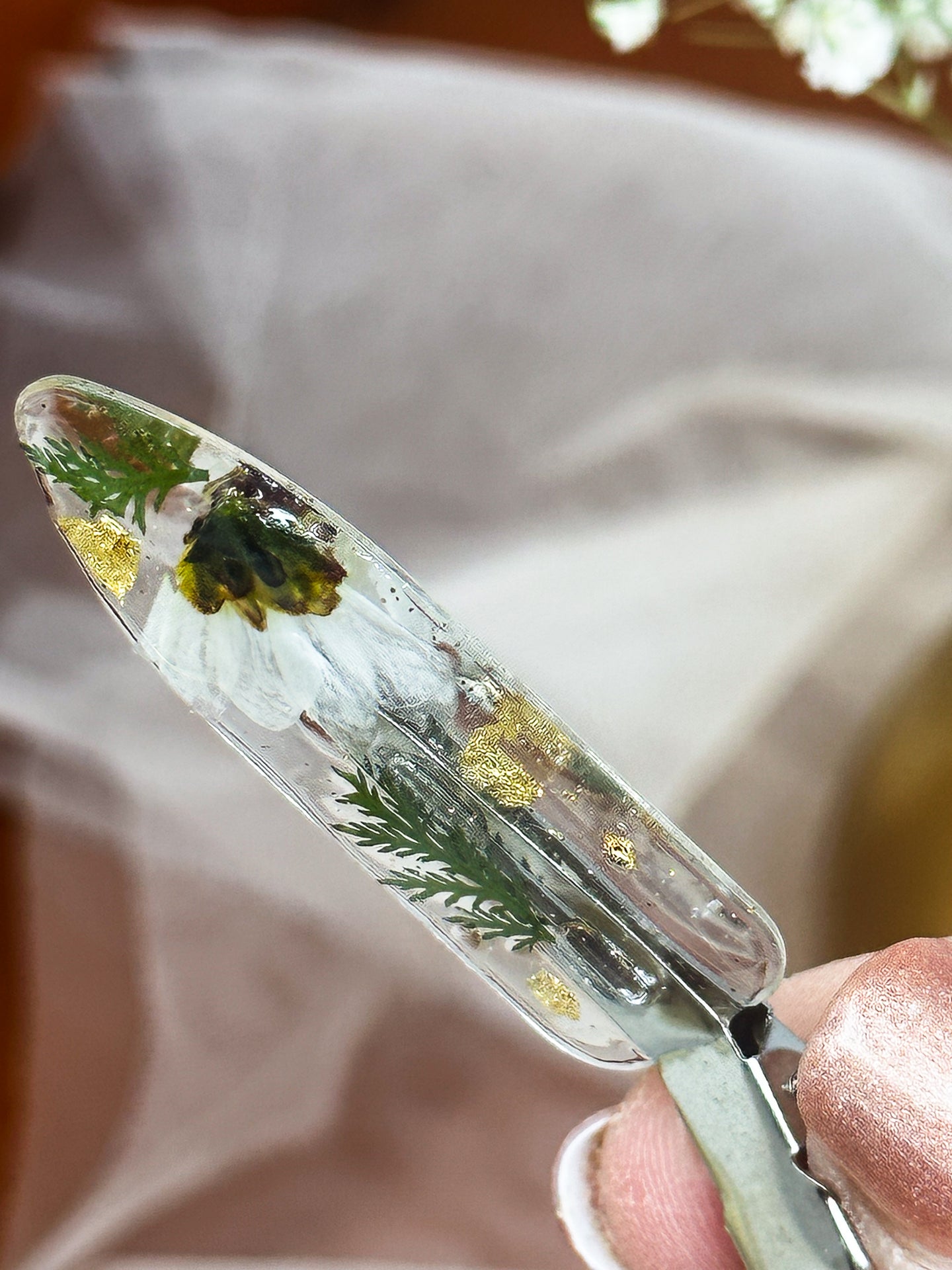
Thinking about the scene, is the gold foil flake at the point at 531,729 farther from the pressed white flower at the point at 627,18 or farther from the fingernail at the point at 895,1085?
the pressed white flower at the point at 627,18

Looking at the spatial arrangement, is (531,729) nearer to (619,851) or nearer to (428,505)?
(619,851)

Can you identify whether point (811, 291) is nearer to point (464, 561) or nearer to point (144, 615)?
point (464, 561)

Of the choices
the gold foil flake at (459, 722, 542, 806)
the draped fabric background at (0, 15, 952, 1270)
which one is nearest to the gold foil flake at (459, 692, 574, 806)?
the gold foil flake at (459, 722, 542, 806)

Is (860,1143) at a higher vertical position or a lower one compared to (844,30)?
lower

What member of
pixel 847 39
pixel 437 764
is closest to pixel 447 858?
pixel 437 764

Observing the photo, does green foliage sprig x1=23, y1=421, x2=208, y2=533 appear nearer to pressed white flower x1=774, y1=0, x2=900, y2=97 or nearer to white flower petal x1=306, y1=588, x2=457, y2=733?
white flower petal x1=306, y1=588, x2=457, y2=733
